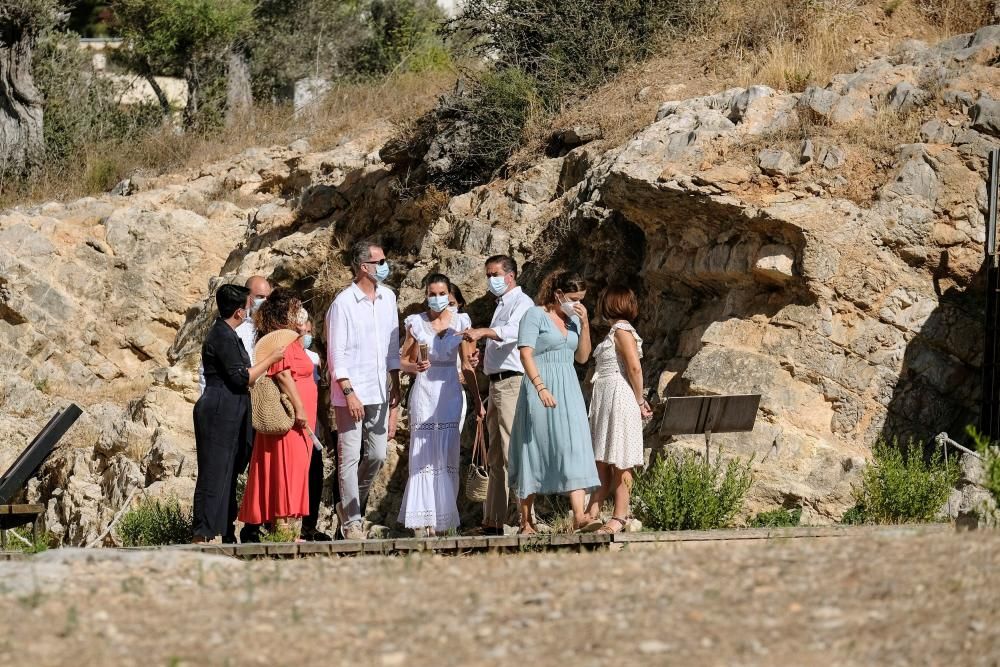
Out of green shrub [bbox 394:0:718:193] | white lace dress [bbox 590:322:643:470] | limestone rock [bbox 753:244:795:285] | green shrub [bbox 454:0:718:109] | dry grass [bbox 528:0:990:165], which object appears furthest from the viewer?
green shrub [bbox 454:0:718:109]

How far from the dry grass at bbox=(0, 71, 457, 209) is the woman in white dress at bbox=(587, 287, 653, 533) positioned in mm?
13319

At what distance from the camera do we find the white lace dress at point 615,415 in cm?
1002

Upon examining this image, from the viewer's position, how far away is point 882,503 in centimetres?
1051

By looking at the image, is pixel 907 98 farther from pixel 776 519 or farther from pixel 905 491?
pixel 776 519

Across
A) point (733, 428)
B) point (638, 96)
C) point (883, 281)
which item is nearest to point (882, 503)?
point (733, 428)

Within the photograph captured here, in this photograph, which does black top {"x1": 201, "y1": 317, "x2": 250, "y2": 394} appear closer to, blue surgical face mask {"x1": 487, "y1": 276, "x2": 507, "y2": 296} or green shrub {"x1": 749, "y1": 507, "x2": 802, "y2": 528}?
blue surgical face mask {"x1": 487, "y1": 276, "x2": 507, "y2": 296}

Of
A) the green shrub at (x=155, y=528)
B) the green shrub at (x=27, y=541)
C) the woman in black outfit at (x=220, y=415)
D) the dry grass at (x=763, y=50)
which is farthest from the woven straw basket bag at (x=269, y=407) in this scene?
the dry grass at (x=763, y=50)

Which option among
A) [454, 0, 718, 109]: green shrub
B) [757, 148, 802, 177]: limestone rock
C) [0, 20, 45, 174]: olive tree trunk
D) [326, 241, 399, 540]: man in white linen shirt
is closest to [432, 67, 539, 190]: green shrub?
[454, 0, 718, 109]: green shrub

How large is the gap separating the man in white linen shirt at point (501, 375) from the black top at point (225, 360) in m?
1.60

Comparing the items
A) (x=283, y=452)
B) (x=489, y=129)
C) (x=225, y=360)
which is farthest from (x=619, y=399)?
(x=489, y=129)

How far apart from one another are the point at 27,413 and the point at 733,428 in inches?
410

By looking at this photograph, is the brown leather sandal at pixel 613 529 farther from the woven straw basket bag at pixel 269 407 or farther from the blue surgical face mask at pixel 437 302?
the woven straw basket bag at pixel 269 407

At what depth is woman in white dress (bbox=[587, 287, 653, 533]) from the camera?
32.7 ft

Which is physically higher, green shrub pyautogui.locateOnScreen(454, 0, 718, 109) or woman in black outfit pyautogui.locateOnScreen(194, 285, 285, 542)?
green shrub pyautogui.locateOnScreen(454, 0, 718, 109)
